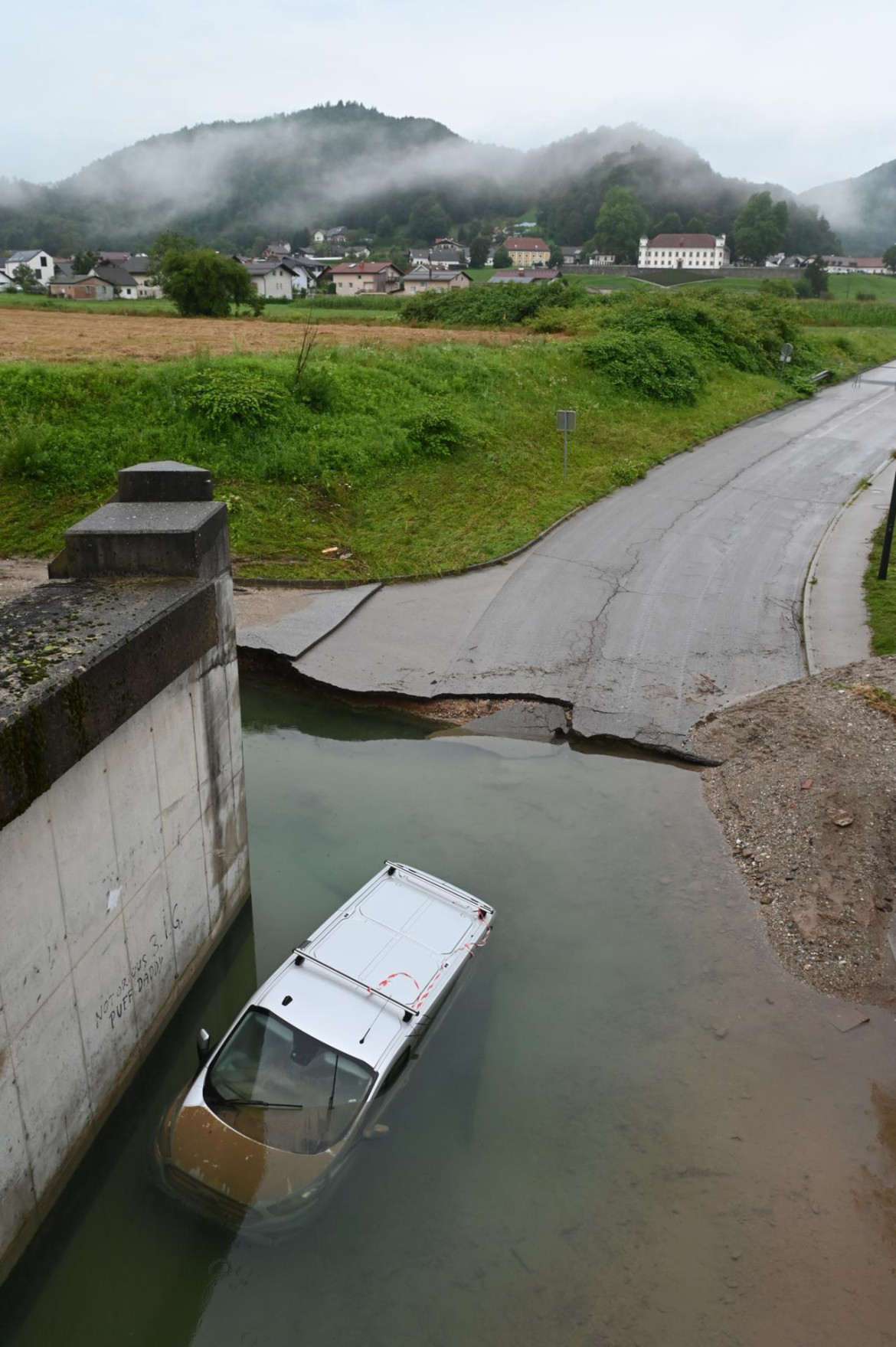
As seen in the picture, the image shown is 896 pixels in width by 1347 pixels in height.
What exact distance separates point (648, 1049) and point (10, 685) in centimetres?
712

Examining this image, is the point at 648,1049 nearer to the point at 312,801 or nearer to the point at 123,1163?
the point at 123,1163

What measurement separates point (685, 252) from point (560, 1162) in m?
170

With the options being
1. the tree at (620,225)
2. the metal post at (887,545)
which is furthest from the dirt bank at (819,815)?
the tree at (620,225)

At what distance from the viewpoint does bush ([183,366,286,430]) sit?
1011 inches

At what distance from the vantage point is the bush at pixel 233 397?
2569 centimetres

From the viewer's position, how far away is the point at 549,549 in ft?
75.6

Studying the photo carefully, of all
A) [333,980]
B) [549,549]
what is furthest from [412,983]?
[549,549]

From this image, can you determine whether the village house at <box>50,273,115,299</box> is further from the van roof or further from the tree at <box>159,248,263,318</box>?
the van roof

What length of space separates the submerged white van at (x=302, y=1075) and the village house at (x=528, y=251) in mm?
173581

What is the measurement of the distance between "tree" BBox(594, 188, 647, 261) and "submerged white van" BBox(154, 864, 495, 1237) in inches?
6328

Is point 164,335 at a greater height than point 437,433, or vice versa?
point 164,335

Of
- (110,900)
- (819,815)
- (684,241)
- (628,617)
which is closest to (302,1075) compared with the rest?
(110,900)

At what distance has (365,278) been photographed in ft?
388

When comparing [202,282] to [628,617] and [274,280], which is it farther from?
[274,280]
